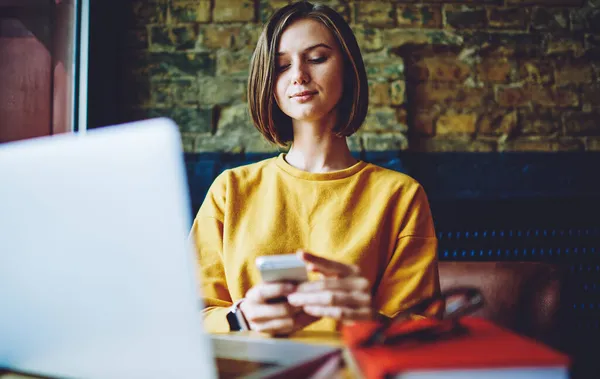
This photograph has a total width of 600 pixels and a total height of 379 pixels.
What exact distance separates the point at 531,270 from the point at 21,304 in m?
1.12

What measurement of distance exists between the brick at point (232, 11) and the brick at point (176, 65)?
0.59ft

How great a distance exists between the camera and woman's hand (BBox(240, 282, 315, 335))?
2.17ft

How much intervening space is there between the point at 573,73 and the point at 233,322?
1.95 metres

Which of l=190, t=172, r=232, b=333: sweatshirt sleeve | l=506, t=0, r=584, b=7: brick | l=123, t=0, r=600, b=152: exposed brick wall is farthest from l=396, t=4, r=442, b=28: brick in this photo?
l=190, t=172, r=232, b=333: sweatshirt sleeve

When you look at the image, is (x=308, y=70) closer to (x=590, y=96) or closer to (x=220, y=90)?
(x=220, y=90)

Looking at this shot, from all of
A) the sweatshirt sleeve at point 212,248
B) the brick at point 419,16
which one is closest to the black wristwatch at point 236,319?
the sweatshirt sleeve at point 212,248

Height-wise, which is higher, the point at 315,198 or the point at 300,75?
the point at 300,75

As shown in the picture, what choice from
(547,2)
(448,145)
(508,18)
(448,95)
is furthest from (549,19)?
(448,145)

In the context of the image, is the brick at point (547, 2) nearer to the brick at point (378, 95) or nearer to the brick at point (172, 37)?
the brick at point (378, 95)

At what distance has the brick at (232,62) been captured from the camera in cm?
192

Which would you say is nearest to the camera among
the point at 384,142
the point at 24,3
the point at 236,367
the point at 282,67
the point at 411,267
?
the point at 236,367

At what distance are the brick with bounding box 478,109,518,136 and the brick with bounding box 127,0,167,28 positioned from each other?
4.83ft

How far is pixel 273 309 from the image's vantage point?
2.23ft

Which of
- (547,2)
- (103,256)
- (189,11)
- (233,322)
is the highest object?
(547,2)
